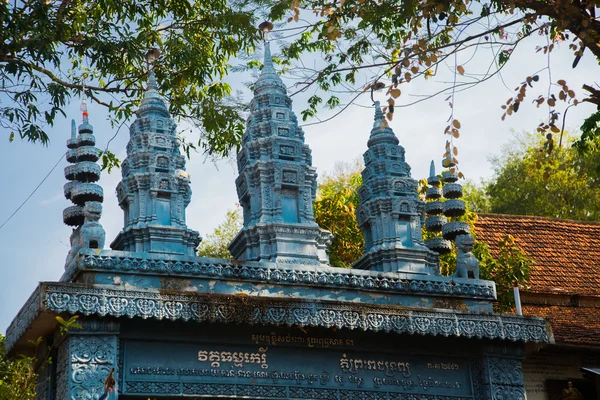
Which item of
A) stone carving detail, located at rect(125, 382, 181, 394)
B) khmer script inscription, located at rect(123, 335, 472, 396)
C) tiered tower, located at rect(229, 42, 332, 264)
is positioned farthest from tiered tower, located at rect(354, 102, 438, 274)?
stone carving detail, located at rect(125, 382, 181, 394)

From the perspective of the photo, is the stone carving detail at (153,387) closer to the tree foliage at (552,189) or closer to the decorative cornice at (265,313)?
the decorative cornice at (265,313)

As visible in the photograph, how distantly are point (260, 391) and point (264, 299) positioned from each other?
1.00 metres

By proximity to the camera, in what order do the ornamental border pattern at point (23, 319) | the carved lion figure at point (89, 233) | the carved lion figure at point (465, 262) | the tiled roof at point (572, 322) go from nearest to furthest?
the ornamental border pattern at point (23, 319), the carved lion figure at point (89, 233), the carved lion figure at point (465, 262), the tiled roof at point (572, 322)

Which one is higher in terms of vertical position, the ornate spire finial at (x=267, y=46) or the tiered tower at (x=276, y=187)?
the ornate spire finial at (x=267, y=46)

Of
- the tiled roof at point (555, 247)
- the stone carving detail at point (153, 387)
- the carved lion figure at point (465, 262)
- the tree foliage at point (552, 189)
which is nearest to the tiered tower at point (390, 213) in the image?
the carved lion figure at point (465, 262)

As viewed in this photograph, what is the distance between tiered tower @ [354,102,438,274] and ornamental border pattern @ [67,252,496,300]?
330mm

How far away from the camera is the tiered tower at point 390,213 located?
12.2m

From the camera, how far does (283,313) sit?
432 inches

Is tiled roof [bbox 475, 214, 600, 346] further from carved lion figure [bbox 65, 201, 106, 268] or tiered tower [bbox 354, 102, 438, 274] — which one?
carved lion figure [bbox 65, 201, 106, 268]

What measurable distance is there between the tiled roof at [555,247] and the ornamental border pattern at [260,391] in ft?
26.6

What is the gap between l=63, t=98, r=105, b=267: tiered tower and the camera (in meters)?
10.9

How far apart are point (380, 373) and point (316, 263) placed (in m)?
1.48

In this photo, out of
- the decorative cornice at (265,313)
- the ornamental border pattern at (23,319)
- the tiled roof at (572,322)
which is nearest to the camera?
the decorative cornice at (265,313)

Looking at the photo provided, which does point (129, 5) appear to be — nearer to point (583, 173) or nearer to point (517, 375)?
point (517, 375)
